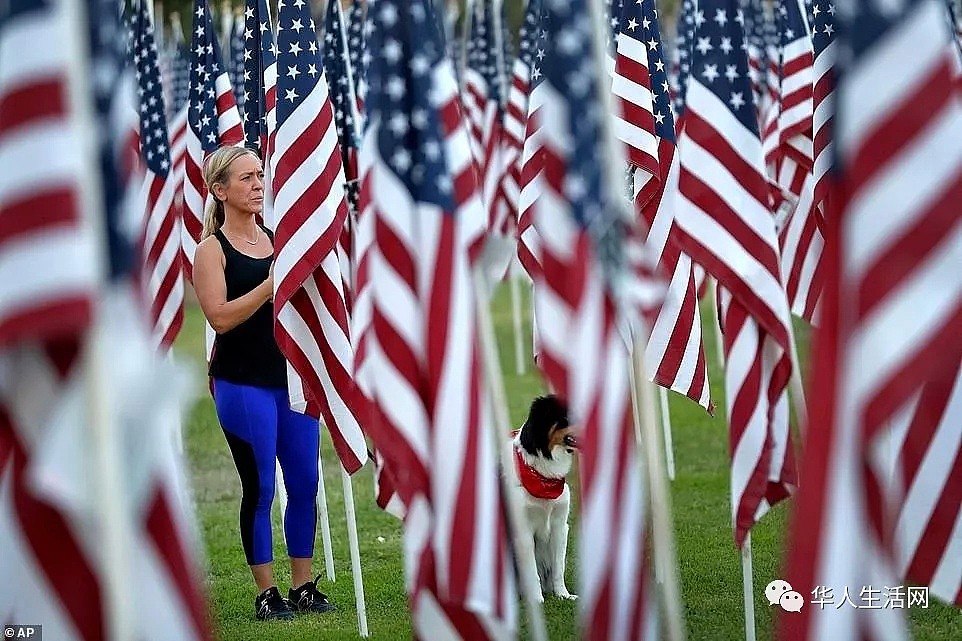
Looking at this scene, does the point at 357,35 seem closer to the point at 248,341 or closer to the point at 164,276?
the point at 164,276

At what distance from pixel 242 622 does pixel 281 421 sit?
116 cm

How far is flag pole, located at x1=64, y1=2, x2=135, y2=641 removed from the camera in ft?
12.4

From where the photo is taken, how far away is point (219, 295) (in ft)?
24.5

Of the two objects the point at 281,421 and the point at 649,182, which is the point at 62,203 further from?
the point at 649,182

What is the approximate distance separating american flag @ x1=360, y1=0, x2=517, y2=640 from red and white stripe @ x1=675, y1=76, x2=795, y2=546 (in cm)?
102

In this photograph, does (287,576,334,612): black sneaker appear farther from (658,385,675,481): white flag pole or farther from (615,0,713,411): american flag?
(658,385,675,481): white flag pole

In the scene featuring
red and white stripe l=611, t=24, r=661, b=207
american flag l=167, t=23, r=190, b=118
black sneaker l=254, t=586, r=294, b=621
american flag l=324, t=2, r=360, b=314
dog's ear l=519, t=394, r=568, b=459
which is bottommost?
black sneaker l=254, t=586, r=294, b=621

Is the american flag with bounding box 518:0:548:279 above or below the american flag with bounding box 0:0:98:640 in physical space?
above

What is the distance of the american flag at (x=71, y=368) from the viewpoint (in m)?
3.85

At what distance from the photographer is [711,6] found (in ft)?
19.7

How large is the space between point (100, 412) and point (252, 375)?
3.77m

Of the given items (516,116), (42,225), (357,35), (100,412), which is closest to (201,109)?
(357,35)

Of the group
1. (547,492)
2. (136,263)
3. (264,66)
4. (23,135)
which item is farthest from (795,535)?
(264,66)

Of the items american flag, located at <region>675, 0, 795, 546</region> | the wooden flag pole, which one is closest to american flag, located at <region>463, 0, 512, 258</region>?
american flag, located at <region>675, 0, 795, 546</region>
